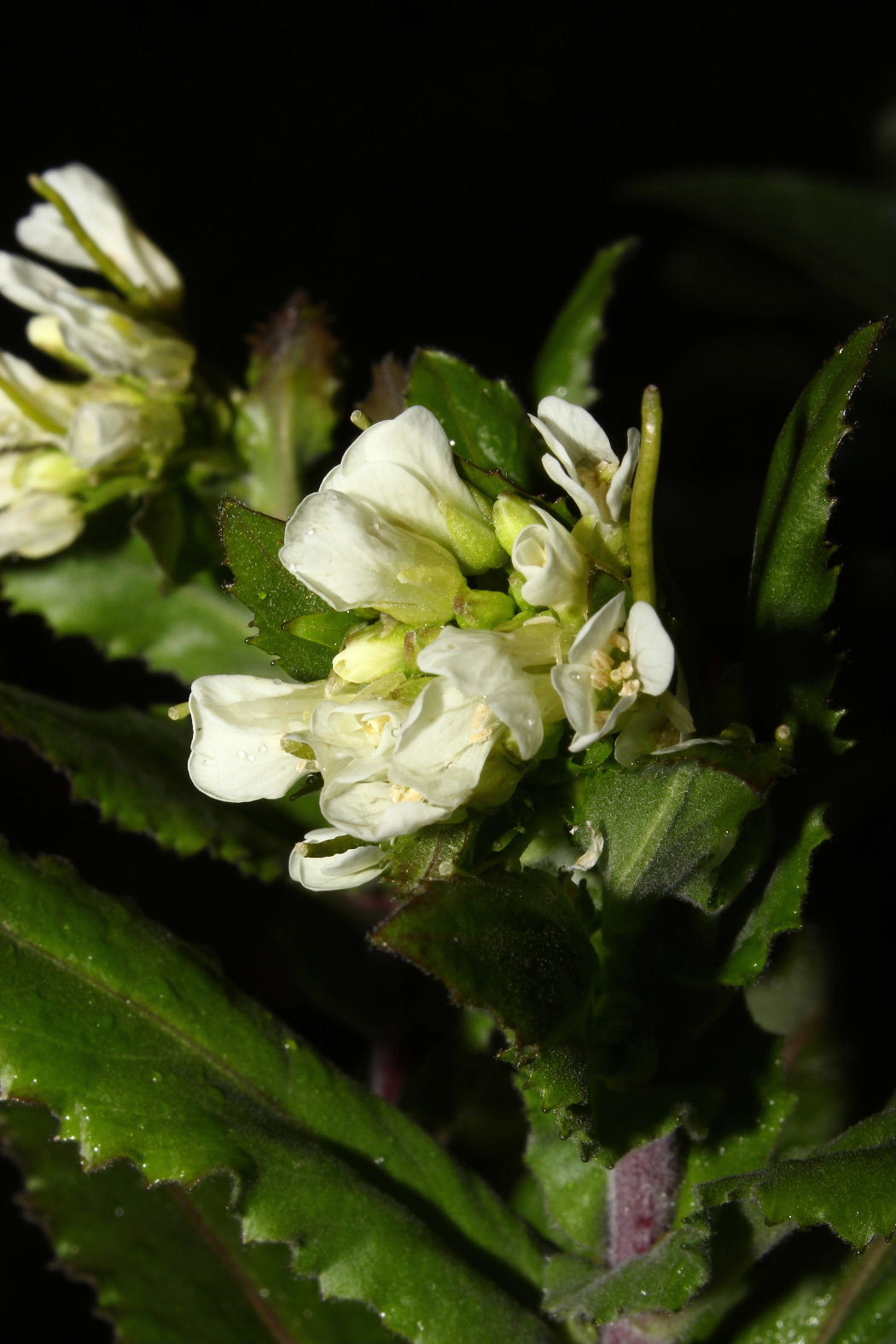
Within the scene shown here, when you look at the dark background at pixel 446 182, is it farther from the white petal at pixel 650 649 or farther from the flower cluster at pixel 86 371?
the white petal at pixel 650 649

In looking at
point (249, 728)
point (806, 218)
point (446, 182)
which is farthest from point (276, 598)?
point (446, 182)

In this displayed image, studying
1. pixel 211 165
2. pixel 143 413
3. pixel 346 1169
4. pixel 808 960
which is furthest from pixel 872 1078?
pixel 211 165

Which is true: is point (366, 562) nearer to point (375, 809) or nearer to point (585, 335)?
point (375, 809)

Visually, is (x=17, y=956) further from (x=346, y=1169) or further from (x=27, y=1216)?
(x=27, y=1216)

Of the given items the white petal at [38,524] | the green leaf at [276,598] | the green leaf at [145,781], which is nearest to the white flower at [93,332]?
the white petal at [38,524]

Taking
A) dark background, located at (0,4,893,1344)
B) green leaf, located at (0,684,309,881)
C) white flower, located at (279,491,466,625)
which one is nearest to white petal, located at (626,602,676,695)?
white flower, located at (279,491,466,625)

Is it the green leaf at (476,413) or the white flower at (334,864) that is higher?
the green leaf at (476,413)
